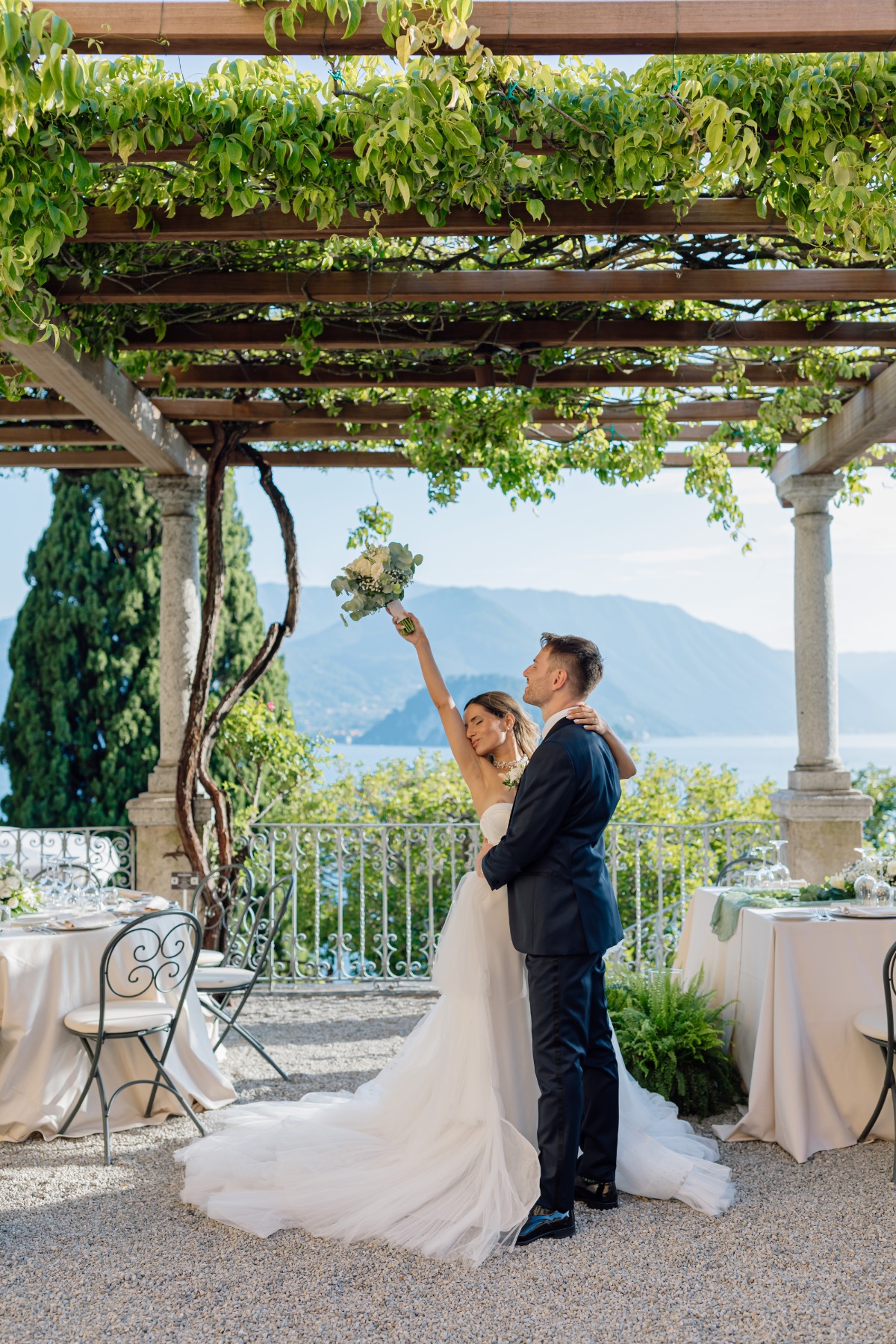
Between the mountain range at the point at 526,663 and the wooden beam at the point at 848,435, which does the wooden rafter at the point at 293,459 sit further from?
the mountain range at the point at 526,663

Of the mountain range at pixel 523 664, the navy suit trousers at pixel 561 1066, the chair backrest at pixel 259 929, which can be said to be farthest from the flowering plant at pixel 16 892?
the mountain range at pixel 523 664

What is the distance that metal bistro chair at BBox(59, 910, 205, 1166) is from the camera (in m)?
4.09

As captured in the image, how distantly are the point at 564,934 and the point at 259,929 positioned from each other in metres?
5.18

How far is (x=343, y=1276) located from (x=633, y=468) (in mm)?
5074

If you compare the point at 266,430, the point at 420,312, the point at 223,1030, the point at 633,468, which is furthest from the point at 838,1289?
the point at 266,430

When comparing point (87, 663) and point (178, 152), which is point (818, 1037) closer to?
point (178, 152)

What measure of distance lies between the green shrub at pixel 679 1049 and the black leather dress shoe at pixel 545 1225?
114 cm

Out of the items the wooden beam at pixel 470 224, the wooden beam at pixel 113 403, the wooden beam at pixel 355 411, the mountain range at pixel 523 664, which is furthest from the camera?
the mountain range at pixel 523 664

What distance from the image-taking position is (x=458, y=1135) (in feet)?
11.1

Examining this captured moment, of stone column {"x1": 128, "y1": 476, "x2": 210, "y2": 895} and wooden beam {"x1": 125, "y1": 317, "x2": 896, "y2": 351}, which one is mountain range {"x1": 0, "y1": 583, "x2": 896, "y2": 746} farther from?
wooden beam {"x1": 125, "y1": 317, "x2": 896, "y2": 351}

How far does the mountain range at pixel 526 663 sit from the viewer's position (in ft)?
101

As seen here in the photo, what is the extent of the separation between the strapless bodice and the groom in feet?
0.42

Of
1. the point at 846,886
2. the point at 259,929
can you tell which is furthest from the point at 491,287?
the point at 259,929

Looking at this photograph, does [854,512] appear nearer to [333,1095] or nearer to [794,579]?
[794,579]
